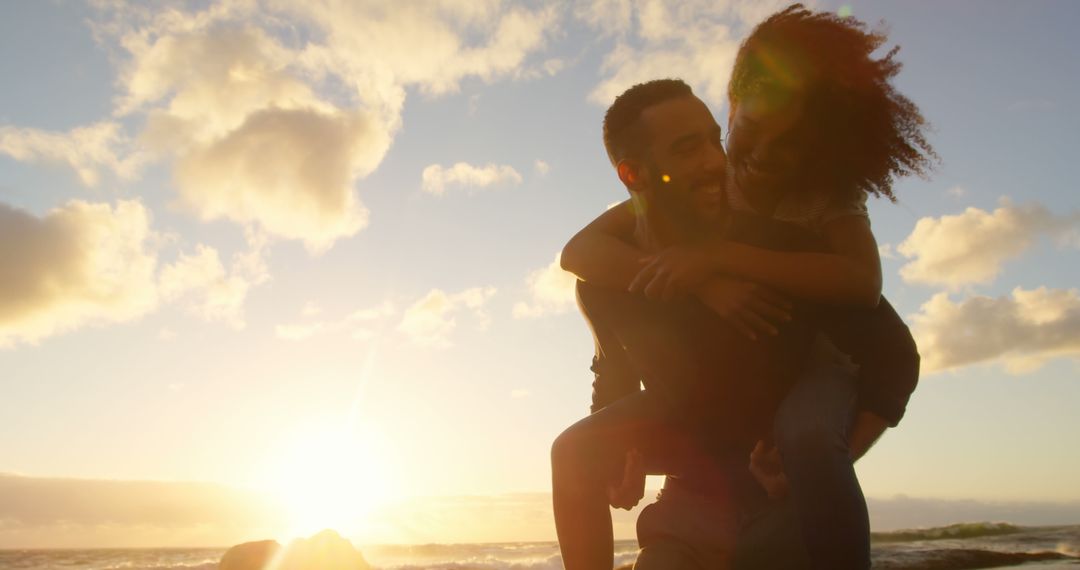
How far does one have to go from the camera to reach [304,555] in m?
9.56

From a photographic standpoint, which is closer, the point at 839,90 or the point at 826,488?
the point at 826,488

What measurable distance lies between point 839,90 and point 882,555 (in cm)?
1233

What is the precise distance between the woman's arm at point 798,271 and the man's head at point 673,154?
147 mm

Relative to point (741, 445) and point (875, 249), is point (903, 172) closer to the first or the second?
point (875, 249)

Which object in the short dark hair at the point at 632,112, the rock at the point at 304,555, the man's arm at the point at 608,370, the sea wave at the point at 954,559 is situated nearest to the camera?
the short dark hair at the point at 632,112

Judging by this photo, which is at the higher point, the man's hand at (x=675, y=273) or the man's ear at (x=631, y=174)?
the man's ear at (x=631, y=174)

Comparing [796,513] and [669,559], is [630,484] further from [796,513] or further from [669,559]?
[796,513]

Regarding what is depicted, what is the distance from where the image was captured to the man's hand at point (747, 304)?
1.88 meters

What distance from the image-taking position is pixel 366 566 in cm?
990

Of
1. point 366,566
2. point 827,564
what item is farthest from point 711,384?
point 366,566

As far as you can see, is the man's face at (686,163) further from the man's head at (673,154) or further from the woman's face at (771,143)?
the woman's face at (771,143)

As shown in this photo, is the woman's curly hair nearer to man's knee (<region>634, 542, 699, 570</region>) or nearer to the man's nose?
the man's nose

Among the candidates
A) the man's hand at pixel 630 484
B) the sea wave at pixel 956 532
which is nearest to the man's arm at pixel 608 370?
the man's hand at pixel 630 484

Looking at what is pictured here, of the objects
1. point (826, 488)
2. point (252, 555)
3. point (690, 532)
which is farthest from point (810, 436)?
point (252, 555)
